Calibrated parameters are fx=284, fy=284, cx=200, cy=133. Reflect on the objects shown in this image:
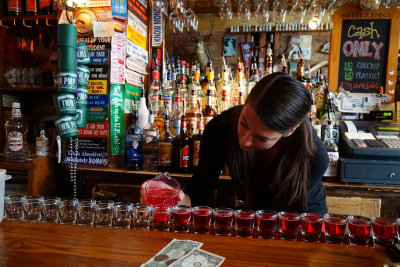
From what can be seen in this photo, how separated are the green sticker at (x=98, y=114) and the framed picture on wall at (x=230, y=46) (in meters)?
2.86

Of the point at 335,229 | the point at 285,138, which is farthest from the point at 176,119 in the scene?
the point at 335,229

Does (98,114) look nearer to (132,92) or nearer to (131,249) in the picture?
(132,92)

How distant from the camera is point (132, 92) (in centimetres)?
242

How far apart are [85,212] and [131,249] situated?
31 centimetres

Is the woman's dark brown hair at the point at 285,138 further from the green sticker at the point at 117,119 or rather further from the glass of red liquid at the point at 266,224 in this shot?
the green sticker at the point at 117,119

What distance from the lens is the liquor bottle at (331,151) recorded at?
1941mm

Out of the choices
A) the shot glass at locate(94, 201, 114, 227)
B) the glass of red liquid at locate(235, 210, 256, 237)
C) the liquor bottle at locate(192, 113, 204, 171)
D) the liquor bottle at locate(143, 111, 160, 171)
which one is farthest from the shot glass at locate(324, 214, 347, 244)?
the liquor bottle at locate(143, 111, 160, 171)

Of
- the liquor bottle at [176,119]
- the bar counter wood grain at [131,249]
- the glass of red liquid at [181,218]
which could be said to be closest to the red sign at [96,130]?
the liquor bottle at [176,119]

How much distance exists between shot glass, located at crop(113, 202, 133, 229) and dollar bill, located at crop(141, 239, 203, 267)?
0.22 m

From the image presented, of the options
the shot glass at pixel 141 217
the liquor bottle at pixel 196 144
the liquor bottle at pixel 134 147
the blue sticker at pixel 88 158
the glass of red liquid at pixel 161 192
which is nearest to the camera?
the shot glass at pixel 141 217

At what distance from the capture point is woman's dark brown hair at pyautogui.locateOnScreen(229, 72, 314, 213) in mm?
1074

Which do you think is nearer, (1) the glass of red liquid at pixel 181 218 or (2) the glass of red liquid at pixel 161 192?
(1) the glass of red liquid at pixel 181 218

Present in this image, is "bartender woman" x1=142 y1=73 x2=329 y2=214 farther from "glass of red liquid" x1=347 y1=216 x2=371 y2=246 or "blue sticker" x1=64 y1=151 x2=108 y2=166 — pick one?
"blue sticker" x1=64 y1=151 x2=108 y2=166

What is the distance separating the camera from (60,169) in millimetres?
2389
